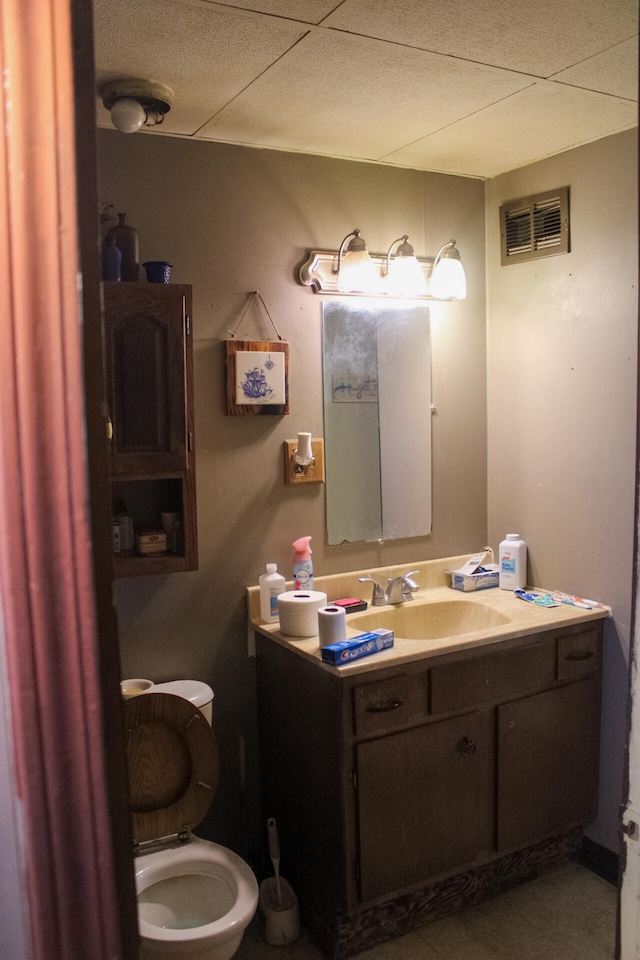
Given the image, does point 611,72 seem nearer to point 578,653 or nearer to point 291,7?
point 291,7

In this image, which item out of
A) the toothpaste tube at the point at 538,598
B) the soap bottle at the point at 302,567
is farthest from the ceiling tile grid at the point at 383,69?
the toothpaste tube at the point at 538,598

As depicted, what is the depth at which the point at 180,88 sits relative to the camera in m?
1.93

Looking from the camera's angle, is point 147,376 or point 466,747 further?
point 466,747

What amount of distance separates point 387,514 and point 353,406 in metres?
0.41

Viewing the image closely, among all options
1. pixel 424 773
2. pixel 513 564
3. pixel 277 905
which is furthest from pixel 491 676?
pixel 277 905

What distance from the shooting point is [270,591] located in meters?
2.44

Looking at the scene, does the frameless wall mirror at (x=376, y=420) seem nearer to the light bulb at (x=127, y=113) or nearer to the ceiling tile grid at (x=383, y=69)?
the ceiling tile grid at (x=383, y=69)

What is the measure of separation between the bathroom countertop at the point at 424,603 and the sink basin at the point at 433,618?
0.03 ft

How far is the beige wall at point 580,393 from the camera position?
2396 mm

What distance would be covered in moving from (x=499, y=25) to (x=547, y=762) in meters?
2.09

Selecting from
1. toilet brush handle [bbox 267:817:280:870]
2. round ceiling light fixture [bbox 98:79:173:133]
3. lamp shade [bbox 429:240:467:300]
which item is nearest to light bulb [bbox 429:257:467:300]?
lamp shade [bbox 429:240:467:300]

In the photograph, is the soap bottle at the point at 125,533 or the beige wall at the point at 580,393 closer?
the soap bottle at the point at 125,533

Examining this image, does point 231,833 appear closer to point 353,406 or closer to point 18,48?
point 353,406

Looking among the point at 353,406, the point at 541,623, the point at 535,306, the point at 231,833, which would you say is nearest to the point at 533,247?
the point at 535,306
